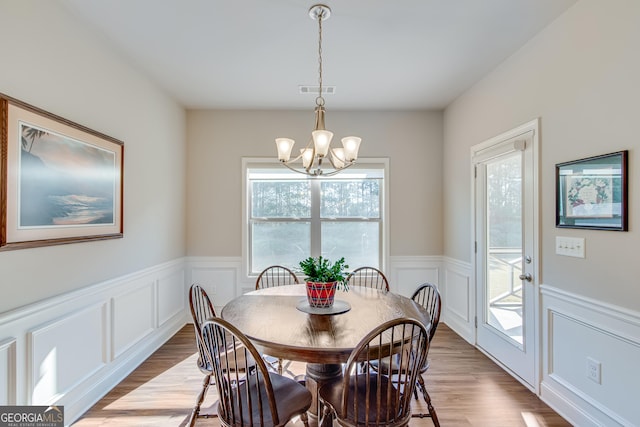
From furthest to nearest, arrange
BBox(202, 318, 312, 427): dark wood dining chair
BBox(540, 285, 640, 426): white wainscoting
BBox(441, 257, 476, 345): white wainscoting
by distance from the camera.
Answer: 1. BBox(441, 257, 476, 345): white wainscoting
2. BBox(540, 285, 640, 426): white wainscoting
3. BBox(202, 318, 312, 427): dark wood dining chair

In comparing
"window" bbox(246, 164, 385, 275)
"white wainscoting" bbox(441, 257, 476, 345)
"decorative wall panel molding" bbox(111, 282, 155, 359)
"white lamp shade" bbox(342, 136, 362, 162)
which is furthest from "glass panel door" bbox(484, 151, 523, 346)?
"decorative wall panel molding" bbox(111, 282, 155, 359)

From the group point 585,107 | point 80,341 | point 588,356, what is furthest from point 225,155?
point 588,356

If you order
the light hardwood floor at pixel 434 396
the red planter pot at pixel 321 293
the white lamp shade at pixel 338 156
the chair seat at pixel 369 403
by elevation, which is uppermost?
the white lamp shade at pixel 338 156

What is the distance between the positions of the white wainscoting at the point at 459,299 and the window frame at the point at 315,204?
795mm

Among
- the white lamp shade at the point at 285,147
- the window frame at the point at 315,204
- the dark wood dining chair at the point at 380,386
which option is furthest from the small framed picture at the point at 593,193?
the window frame at the point at 315,204

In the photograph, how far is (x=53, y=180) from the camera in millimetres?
1977

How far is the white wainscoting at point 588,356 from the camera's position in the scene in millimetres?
1748

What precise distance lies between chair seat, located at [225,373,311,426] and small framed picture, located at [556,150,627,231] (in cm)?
200

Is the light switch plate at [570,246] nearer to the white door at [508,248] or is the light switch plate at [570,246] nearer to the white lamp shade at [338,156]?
the white door at [508,248]

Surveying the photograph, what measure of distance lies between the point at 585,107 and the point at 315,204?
9.14ft

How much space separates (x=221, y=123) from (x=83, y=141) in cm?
196

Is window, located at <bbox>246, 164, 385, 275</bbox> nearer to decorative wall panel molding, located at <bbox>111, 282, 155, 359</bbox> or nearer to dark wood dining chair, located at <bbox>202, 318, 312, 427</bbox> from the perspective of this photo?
decorative wall panel molding, located at <bbox>111, 282, 155, 359</bbox>

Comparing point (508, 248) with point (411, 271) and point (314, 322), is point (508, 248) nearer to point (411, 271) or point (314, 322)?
point (411, 271)

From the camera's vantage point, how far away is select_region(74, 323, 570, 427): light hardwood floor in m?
2.15
